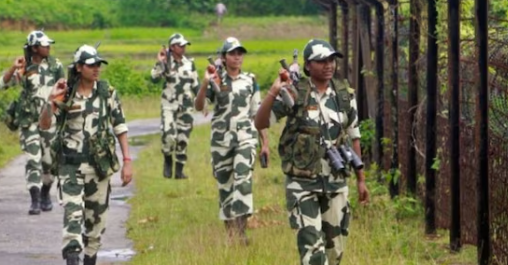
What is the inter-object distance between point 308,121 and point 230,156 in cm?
372

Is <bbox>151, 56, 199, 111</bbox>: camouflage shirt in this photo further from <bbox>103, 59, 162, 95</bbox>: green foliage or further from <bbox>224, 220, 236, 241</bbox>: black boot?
<bbox>103, 59, 162, 95</bbox>: green foliage

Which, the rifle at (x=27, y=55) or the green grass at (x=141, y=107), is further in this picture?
the green grass at (x=141, y=107)

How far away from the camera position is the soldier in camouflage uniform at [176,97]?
19.6 m

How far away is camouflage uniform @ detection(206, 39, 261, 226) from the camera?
13.2 metres

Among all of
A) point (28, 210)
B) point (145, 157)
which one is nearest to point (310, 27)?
point (145, 157)

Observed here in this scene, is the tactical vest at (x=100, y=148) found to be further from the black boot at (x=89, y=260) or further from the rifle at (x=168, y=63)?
the rifle at (x=168, y=63)

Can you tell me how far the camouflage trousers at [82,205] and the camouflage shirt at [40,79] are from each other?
4.30 metres

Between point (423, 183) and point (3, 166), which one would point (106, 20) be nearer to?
point (3, 166)

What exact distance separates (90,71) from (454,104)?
9.66ft

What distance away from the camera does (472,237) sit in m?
11.3

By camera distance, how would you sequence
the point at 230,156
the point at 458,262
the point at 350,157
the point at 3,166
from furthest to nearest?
the point at 3,166, the point at 230,156, the point at 458,262, the point at 350,157

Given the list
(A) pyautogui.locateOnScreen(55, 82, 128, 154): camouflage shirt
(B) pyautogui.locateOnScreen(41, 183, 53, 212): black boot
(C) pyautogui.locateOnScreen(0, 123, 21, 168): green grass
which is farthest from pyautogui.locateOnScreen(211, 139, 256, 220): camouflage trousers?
(C) pyautogui.locateOnScreen(0, 123, 21, 168): green grass

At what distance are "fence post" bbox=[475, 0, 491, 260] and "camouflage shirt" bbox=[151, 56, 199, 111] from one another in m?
9.93

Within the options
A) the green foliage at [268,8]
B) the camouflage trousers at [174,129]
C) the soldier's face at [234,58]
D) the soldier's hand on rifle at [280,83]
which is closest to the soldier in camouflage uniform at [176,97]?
the camouflage trousers at [174,129]
